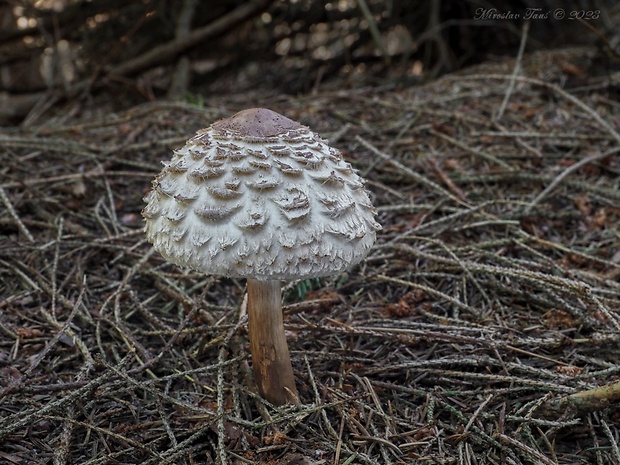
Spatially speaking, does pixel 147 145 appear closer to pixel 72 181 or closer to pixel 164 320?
pixel 72 181

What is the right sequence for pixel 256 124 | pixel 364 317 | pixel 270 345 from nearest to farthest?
pixel 256 124 → pixel 270 345 → pixel 364 317

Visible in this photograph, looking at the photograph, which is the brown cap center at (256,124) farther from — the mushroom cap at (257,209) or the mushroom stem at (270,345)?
the mushroom stem at (270,345)

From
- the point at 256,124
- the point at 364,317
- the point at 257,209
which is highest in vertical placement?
the point at 256,124

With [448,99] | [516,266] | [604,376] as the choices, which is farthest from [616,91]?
[604,376]

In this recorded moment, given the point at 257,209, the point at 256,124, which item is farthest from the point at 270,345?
the point at 256,124

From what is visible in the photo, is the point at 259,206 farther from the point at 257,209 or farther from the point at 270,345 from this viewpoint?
the point at 270,345

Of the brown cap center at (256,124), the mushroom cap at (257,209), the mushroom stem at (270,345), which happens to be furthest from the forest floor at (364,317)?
the brown cap center at (256,124)
